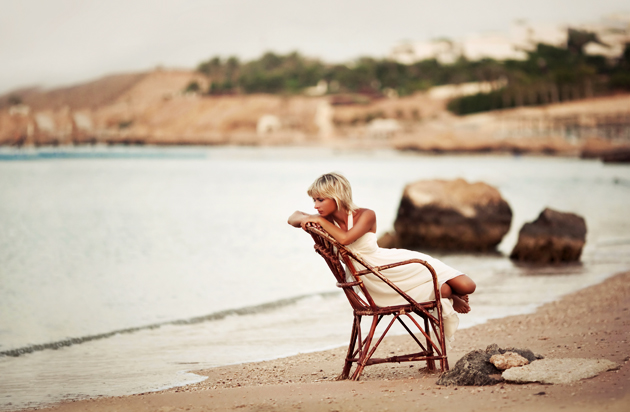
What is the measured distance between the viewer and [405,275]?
435 cm

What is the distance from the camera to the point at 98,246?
53.6 ft

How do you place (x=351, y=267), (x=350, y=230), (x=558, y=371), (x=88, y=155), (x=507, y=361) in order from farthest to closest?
(x=88, y=155)
(x=351, y=267)
(x=350, y=230)
(x=507, y=361)
(x=558, y=371)

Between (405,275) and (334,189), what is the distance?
73 centimetres

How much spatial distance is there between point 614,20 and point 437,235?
427ft

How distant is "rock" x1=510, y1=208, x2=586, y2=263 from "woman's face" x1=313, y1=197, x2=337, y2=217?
8.17 meters

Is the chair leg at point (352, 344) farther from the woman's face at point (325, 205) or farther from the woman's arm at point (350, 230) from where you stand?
the woman's face at point (325, 205)

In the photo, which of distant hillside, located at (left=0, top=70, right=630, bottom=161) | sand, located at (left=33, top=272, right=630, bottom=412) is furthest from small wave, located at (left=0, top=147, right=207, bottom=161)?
sand, located at (left=33, top=272, right=630, bottom=412)

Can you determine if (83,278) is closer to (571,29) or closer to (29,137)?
(29,137)

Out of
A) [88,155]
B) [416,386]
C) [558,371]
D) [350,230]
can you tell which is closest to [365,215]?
[350,230]

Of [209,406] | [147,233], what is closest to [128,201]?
[147,233]

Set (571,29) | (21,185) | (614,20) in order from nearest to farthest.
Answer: (21,185), (614,20), (571,29)

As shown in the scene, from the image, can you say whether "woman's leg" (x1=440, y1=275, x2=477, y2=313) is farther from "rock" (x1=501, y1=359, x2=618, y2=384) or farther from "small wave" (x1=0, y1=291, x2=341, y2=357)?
"small wave" (x1=0, y1=291, x2=341, y2=357)

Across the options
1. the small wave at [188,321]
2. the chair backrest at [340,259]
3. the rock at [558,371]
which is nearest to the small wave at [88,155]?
the small wave at [188,321]

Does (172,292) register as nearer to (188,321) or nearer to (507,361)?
(188,321)
